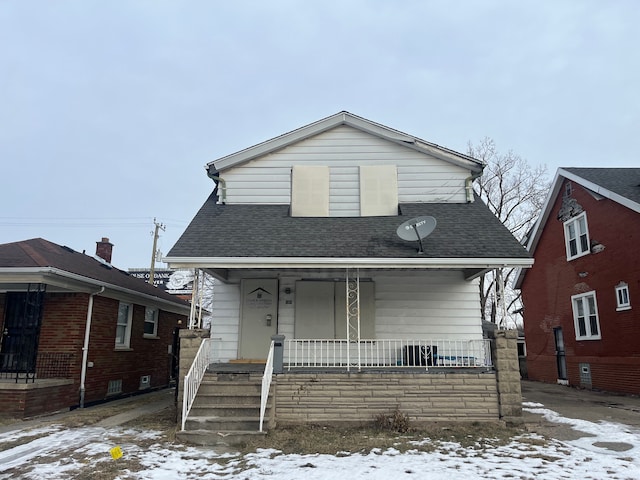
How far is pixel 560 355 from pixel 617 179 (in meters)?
6.63

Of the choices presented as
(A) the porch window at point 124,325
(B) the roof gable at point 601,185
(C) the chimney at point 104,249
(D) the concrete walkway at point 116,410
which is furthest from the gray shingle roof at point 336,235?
(C) the chimney at point 104,249

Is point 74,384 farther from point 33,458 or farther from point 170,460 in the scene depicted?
point 170,460

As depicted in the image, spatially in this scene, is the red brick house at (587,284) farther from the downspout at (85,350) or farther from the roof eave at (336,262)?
the downspout at (85,350)

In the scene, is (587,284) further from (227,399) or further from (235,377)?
(227,399)

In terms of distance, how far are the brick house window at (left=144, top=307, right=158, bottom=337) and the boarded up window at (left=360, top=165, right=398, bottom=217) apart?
8.01 metres

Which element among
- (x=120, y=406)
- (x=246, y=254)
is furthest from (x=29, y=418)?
(x=246, y=254)

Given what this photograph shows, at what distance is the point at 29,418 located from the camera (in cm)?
918

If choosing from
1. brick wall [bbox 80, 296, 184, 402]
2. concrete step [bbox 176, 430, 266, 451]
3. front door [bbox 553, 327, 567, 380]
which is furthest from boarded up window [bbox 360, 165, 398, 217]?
front door [bbox 553, 327, 567, 380]

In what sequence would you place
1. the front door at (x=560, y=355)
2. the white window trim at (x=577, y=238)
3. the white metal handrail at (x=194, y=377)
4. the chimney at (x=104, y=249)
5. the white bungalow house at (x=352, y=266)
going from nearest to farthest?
the white metal handrail at (x=194, y=377)
the white bungalow house at (x=352, y=266)
the white window trim at (x=577, y=238)
the chimney at (x=104, y=249)
the front door at (x=560, y=355)

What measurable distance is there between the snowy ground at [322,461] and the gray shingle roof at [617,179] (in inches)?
332

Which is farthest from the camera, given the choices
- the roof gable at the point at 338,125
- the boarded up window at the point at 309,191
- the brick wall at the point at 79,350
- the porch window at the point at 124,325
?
the porch window at the point at 124,325

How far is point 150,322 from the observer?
1501 cm

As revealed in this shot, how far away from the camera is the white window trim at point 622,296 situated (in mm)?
13234

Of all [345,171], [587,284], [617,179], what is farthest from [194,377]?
[617,179]
